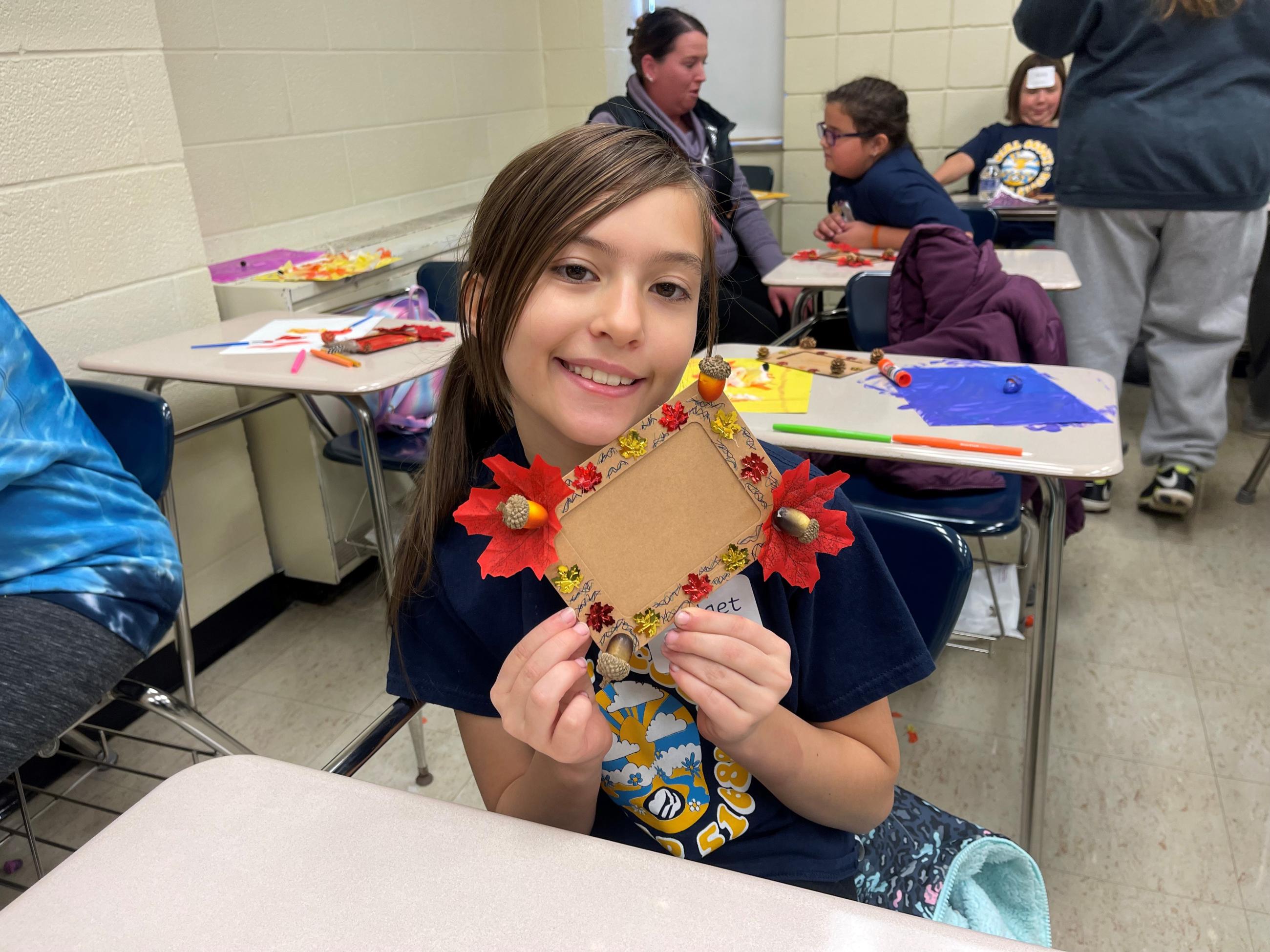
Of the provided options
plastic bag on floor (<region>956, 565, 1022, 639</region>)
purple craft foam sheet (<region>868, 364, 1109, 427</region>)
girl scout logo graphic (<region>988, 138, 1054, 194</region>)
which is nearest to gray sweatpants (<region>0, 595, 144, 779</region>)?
purple craft foam sheet (<region>868, 364, 1109, 427</region>)

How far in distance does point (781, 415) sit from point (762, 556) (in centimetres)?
99

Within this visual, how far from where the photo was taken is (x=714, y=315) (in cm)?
87

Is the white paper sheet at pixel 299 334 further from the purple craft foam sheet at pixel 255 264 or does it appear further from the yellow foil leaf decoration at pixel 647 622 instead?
the yellow foil leaf decoration at pixel 647 622

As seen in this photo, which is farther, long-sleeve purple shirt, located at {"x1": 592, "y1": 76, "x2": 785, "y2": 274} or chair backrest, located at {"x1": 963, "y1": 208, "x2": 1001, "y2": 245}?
chair backrest, located at {"x1": 963, "y1": 208, "x2": 1001, "y2": 245}

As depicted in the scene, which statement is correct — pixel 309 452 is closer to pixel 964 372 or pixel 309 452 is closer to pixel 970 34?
pixel 964 372

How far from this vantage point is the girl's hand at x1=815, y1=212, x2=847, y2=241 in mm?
2986

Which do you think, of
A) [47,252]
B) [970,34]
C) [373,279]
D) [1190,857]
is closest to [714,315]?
[1190,857]

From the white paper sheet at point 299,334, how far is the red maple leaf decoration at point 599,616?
1.54 metres

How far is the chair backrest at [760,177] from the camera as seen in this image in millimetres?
4598

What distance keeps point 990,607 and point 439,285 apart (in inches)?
67.4

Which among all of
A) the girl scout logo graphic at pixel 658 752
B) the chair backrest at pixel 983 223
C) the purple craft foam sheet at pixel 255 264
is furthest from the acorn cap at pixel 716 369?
the chair backrest at pixel 983 223

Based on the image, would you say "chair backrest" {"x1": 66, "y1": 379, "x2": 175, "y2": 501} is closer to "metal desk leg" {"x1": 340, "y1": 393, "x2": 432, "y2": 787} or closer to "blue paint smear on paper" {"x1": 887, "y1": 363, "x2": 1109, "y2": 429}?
"metal desk leg" {"x1": 340, "y1": 393, "x2": 432, "y2": 787}

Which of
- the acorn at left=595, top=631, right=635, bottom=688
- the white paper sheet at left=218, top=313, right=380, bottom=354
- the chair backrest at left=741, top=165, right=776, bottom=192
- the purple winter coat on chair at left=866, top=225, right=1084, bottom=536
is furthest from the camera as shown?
the chair backrest at left=741, top=165, right=776, bottom=192

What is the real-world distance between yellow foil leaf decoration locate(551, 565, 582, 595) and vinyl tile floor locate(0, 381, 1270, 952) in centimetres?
129
